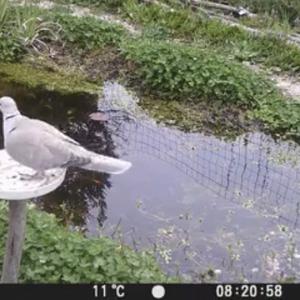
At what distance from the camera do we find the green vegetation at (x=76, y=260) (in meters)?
3.50

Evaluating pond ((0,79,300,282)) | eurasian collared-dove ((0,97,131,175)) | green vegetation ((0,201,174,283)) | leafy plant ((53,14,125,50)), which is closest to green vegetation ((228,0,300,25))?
leafy plant ((53,14,125,50))

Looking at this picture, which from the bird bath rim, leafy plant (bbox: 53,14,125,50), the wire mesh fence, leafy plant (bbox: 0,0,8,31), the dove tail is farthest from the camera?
leafy plant (bbox: 53,14,125,50)

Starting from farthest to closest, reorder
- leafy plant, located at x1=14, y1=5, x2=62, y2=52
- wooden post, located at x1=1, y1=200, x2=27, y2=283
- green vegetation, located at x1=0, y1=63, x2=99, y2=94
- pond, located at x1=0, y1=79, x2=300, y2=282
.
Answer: leafy plant, located at x1=14, y1=5, x2=62, y2=52, green vegetation, located at x1=0, y1=63, x2=99, y2=94, pond, located at x1=0, y1=79, x2=300, y2=282, wooden post, located at x1=1, y1=200, x2=27, y2=283

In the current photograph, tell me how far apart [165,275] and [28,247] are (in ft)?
2.52

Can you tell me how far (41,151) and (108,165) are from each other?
0.31m

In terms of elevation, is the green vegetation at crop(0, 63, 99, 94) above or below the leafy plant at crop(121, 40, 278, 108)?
below

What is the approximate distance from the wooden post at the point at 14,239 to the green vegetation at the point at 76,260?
24 cm

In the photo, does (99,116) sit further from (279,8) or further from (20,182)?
(279,8)

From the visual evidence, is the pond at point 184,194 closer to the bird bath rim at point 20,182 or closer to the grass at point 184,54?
the grass at point 184,54

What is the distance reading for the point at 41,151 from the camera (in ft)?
9.99

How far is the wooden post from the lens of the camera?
3135 mm

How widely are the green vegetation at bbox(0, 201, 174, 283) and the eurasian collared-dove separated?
70 cm

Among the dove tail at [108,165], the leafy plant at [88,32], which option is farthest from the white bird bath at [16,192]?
the leafy plant at [88,32]

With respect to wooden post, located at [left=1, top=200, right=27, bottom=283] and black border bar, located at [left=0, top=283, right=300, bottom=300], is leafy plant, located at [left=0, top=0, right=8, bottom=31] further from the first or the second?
black border bar, located at [left=0, top=283, right=300, bottom=300]
